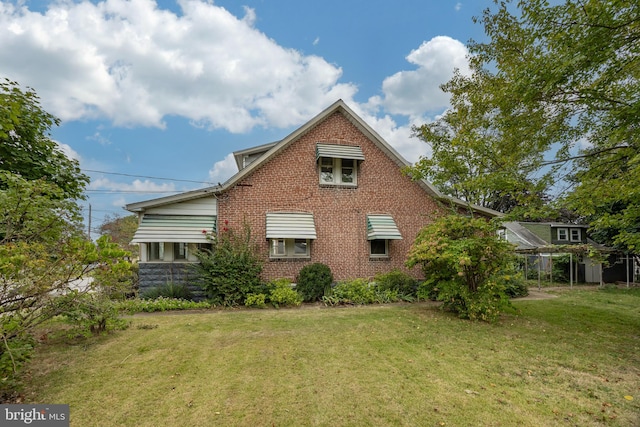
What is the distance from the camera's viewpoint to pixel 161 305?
984cm

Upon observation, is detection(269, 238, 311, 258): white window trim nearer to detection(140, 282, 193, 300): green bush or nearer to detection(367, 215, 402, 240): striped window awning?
detection(367, 215, 402, 240): striped window awning

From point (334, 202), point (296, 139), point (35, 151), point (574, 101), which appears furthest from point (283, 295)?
point (574, 101)

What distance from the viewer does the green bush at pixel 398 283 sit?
1199 centimetres

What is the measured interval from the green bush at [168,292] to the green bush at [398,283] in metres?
7.54

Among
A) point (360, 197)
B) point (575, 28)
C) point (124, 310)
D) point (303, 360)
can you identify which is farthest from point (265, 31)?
point (303, 360)

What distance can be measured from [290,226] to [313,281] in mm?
2371

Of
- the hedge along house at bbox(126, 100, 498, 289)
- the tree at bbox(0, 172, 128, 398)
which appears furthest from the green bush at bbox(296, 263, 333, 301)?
the tree at bbox(0, 172, 128, 398)

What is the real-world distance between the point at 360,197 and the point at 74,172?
409 inches

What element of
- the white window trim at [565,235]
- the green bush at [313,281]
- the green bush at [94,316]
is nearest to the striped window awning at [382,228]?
the green bush at [313,281]

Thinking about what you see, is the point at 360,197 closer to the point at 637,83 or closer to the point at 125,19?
the point at 637,83

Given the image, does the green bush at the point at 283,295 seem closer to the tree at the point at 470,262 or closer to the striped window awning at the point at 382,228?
the striped window awning at the point at 382,228

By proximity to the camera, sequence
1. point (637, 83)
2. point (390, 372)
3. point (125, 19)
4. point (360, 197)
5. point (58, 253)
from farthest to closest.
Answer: point (360, 197) → point (125, 19) → point (637, 83) → point (390, 372) → point (58, 253)

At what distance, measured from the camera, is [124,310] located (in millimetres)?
9336

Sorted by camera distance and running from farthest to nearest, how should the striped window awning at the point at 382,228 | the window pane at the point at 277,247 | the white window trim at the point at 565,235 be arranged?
1. the white window trim at the point at 565,235
2. the striped window awning at the point at 382,228
3. the window pane at the point at 277,247
